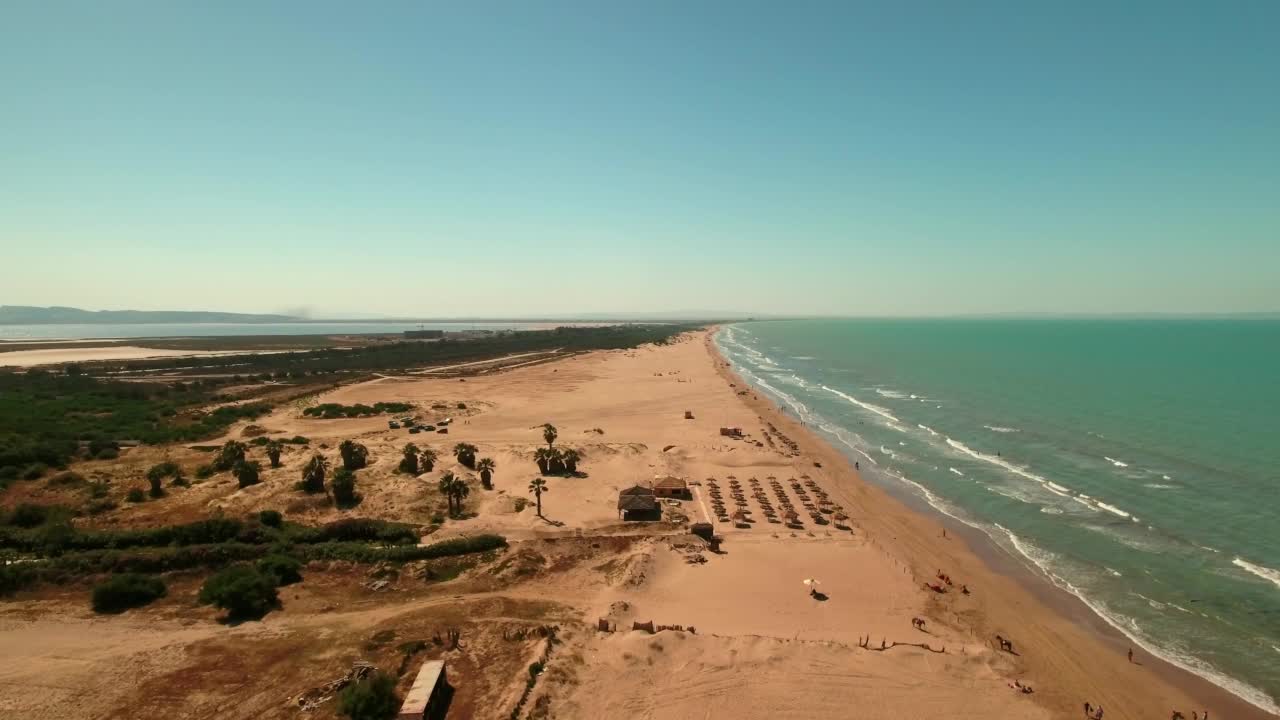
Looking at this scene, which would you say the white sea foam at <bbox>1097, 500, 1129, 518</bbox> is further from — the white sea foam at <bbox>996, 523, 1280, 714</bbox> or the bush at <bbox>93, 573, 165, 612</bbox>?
the bush at <bbox>93, 573, 165, 612</bbox>

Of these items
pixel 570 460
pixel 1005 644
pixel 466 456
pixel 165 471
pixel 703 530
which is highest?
pixel 165 471

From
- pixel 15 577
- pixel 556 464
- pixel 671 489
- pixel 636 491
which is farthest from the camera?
pixel 556 464

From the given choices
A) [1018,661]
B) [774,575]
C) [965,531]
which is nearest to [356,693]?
[774,575]

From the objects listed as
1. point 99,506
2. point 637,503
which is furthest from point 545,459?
point 99,506

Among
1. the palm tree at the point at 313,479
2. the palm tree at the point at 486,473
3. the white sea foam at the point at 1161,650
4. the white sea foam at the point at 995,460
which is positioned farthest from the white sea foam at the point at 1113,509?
the palm tree at the point at 313,479

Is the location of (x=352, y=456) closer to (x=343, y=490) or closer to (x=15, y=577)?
(x=343, y=490)

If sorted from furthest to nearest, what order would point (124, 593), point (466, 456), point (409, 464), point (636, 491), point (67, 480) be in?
point (466, 456), point (409, 464), point (67, 480), point (636, 491), point (124, 593)

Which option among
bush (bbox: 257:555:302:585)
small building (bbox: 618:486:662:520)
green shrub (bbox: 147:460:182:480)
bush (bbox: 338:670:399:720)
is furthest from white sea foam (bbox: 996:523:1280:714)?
green shrub (bbox: 147:460:182:480)
